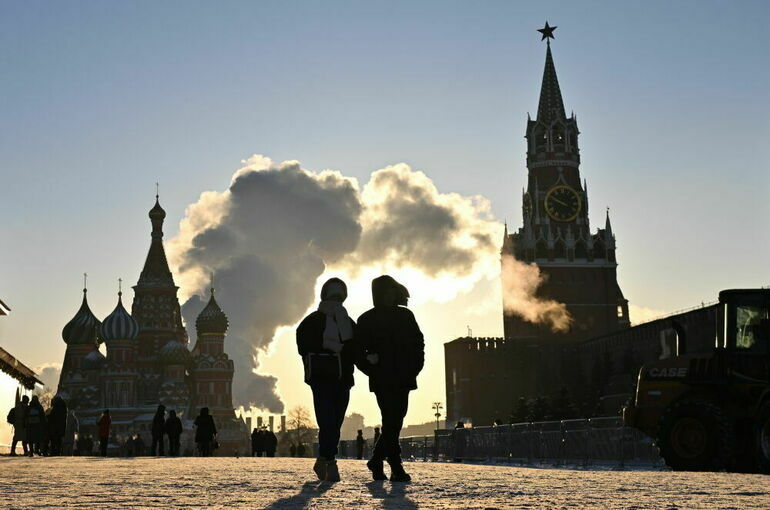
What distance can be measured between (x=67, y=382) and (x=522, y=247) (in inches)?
1894

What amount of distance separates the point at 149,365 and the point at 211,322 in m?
9.27

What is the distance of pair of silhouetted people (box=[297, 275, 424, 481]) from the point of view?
11.2 metres

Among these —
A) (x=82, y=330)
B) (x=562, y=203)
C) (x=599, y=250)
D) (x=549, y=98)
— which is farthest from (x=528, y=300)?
(x=82, y=330)

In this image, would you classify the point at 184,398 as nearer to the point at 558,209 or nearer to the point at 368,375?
the point at 558,209

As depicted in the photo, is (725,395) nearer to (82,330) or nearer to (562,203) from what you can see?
(562,203)

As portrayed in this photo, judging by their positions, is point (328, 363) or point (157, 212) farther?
point (157, 212)

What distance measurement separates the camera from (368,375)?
37.1 ft

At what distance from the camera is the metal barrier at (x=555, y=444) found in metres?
21.3

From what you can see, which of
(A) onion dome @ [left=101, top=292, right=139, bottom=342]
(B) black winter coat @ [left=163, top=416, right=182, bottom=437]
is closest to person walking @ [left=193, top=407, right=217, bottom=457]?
(B) black winter coat @ [left=163, top=416, right=182, bottom=437]

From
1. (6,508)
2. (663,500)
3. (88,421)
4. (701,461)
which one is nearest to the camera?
(6,508)

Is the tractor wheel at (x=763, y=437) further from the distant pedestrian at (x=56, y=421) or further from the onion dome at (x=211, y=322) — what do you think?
the onion dome at (x=211, y=322)

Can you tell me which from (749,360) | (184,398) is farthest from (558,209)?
(749,360)

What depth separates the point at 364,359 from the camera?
11336 millimetres

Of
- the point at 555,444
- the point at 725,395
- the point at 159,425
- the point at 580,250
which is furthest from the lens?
the point at 580,250
